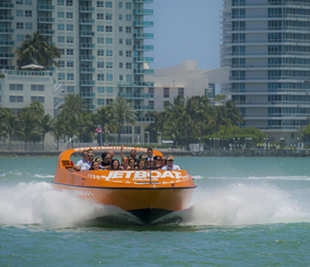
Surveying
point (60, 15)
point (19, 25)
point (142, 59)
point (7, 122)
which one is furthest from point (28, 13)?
point (7, 122)

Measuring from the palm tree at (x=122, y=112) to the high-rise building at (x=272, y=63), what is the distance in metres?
28.2

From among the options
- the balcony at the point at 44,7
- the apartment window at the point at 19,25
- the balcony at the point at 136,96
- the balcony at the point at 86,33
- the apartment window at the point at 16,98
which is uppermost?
the balcony at the point at 44,7

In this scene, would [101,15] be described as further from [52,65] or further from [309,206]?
[309,206]

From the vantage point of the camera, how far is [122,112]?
13688cm

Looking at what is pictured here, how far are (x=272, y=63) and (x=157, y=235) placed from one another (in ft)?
452

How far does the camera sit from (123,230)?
22109 millimetres

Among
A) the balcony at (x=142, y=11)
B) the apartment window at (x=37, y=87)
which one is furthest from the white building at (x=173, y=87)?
the apartment window at (x=37, y=87)

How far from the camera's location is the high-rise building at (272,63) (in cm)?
15425

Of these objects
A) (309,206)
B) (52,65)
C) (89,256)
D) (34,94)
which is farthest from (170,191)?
(52,65)

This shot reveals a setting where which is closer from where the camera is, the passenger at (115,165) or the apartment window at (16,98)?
the passenger at (115,165)

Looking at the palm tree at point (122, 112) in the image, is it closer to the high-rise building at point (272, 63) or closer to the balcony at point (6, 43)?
the balcony at point (6, 43)

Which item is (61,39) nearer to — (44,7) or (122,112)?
(44,7)

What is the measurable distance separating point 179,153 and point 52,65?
3023 centimetres

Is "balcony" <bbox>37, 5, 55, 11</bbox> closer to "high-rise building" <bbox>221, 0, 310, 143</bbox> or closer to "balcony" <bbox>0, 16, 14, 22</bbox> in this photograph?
"balcony" <bbox>0, 16, 14, 22</bbox>
